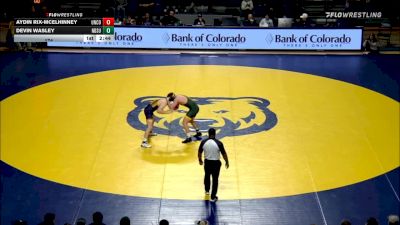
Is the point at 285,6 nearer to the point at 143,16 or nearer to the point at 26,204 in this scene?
the point at 143,16

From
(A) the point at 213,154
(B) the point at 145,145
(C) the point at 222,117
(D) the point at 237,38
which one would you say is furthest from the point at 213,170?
(D) the point at 237,38

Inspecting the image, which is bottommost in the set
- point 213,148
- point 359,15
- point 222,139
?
point 222,139

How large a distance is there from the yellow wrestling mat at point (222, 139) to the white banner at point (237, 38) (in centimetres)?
374

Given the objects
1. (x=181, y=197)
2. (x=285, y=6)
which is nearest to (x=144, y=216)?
(x=181, y=197)

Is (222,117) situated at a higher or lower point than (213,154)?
lower

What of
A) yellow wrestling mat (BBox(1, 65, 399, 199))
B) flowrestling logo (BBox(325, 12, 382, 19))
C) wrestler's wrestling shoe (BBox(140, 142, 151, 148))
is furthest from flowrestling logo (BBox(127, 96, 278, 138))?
flowrestling logo (BBox(325, 12, 382, 19))

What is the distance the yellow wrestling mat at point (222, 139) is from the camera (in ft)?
44.3

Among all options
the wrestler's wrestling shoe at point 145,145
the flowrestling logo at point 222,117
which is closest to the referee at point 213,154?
the wrestler's wrestling shoe at point 145,145

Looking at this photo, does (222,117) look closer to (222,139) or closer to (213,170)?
(222,139)

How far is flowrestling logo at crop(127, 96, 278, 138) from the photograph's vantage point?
16109 mm

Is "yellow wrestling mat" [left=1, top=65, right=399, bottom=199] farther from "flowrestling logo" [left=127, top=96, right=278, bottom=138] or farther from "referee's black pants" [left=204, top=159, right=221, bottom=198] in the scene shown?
"referee's black pants" [left=204, top=159, right=221, bottom=198]

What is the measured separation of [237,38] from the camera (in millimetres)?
24562

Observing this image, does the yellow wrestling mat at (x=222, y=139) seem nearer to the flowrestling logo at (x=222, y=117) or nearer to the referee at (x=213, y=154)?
the flowrestling logo at (x=222, y=117)

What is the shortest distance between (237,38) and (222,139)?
9763 mm
